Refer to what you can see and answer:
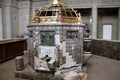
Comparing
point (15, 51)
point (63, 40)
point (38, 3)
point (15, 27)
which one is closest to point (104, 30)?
point (38, 3)

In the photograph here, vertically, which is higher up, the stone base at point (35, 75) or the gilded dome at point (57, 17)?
the gilded dome at point (57, 17)

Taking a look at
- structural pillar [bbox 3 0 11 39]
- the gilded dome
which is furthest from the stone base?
structural pillar [bbox 3 0 11 39]

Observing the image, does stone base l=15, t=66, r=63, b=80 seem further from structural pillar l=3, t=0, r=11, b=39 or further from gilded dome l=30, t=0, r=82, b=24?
structural pillar l=3, t=0, r=11, b=39

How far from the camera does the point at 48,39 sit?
383 cm

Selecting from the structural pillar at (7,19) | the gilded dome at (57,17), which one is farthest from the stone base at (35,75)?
the structural pillar at (7,19)

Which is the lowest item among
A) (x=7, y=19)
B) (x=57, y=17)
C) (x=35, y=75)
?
(x=35, y=75)

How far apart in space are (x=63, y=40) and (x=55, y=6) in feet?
3.88

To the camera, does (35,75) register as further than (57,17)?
No

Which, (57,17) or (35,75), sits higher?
(57,17)

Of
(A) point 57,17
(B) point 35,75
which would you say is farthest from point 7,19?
(B) point 35,75

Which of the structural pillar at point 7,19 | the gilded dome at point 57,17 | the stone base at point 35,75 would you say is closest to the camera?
the stone base at point 35,75

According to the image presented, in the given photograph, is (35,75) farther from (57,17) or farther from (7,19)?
(7,19)

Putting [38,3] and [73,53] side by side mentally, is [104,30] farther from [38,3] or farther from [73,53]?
[73,53]

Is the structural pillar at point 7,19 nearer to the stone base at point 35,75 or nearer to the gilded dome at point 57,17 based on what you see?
the gilded dome at point 57,17
